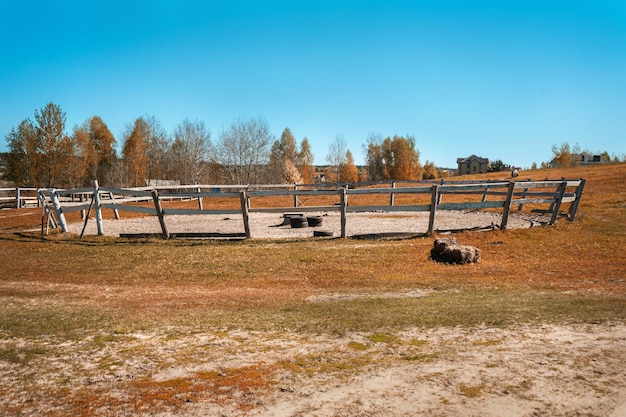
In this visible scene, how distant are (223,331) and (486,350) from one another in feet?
9.56

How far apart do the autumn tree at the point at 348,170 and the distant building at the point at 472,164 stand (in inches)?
2190

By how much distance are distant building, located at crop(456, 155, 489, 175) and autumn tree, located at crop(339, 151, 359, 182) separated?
5562cm

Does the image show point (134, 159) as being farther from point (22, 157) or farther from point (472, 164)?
point (472, 164)

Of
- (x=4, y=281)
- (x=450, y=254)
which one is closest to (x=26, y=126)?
(x=4, y=281)

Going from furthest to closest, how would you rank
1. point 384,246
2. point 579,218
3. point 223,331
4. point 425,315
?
point 579,218
point 384,246
point 425,315
point 223,331

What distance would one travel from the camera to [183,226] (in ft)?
53.4

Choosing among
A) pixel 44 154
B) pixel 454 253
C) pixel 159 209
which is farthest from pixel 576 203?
pixel 44 154

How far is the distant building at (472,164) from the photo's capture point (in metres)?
130

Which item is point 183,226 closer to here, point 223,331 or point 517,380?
point 223,331

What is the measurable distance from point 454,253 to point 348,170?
3376 inches

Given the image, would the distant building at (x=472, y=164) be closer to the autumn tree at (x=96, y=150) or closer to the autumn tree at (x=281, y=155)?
the autumn tree at (x=281, y=155)

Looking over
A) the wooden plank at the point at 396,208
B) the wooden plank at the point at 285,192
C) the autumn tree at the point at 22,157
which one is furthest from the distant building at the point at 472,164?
the wooden plank at the point at 285,192

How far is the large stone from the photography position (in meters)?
8.76

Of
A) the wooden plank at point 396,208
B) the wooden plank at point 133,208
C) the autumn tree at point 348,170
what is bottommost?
the wooden plank at point 133,208
